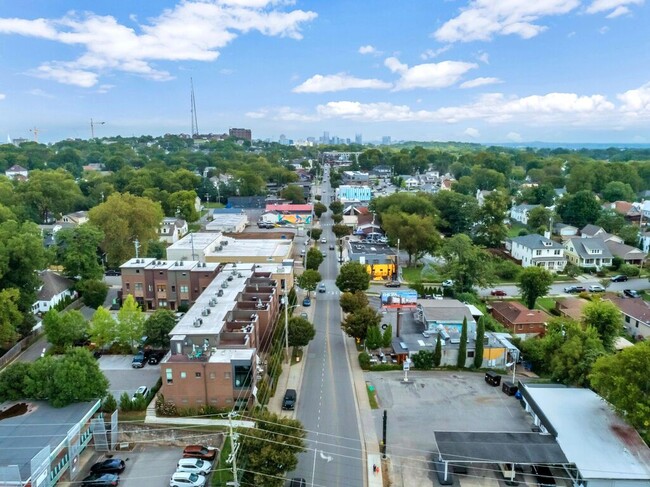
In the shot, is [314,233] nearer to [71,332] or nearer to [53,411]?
[71,332]

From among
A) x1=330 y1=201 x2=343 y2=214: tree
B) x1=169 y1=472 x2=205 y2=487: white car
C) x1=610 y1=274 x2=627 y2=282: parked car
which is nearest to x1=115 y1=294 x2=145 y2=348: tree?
x1=169 y1=472 x2=205 y2=487: white car

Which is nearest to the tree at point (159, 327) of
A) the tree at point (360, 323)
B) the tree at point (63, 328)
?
the tree at point (63, 328)

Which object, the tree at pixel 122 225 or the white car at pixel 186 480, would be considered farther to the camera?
the tree at pixel 122 225

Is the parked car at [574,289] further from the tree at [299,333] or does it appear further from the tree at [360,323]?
the tree at [299,333]

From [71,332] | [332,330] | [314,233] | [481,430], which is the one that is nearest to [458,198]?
[314,233]

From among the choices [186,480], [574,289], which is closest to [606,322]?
[574,289]

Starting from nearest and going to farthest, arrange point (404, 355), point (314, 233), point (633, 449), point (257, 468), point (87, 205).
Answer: point (257, 468) → point (633, 449) → point (404, 355) → point (314, 233) → point (87, 205)
